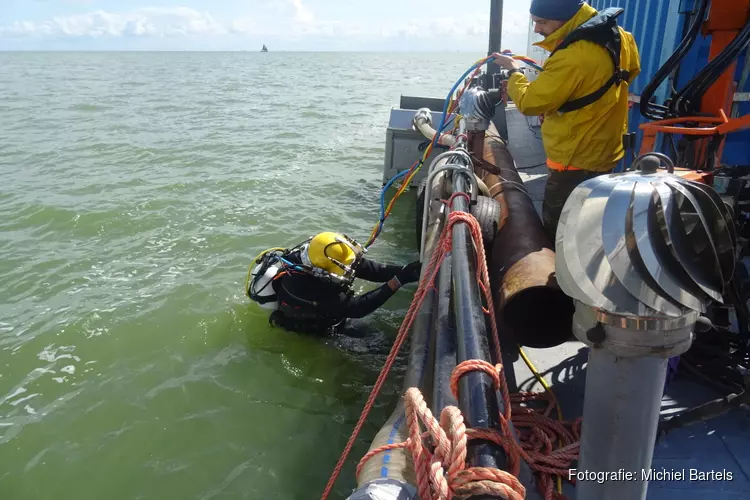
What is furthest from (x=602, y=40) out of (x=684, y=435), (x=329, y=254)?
(x=329, y=254)

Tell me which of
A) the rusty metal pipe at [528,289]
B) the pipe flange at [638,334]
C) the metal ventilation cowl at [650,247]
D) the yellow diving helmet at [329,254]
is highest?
the metal ventilation cowl at [650,247]

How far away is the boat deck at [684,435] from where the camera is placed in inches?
83.9

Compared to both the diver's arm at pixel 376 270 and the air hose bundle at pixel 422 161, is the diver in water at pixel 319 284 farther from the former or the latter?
the air hose bundle at pixel 422 161

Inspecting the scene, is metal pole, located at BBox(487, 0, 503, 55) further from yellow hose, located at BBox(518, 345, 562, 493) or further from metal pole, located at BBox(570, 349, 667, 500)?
metal pole, located at BBox(570, 349, 667, 500)

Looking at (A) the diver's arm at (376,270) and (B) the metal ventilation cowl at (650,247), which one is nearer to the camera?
(B) the metal ventilation cowl at (650,247)

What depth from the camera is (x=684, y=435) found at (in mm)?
2383

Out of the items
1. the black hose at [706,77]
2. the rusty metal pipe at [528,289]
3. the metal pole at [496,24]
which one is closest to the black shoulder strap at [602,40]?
the black hose at [706,77]

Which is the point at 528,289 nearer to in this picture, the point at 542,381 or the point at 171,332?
the point at 542,381

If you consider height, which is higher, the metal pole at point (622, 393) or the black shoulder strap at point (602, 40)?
the black shoulder strap at point (602, 40)

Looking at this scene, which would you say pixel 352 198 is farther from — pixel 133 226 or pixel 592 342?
pixel 592 342

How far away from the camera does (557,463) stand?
7.11 feet

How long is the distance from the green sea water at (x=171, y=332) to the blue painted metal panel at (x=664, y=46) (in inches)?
117

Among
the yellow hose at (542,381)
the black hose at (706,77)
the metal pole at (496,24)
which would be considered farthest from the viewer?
the metal pole at (496,24)

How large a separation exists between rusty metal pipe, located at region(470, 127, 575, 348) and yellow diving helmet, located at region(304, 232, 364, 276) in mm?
1274
